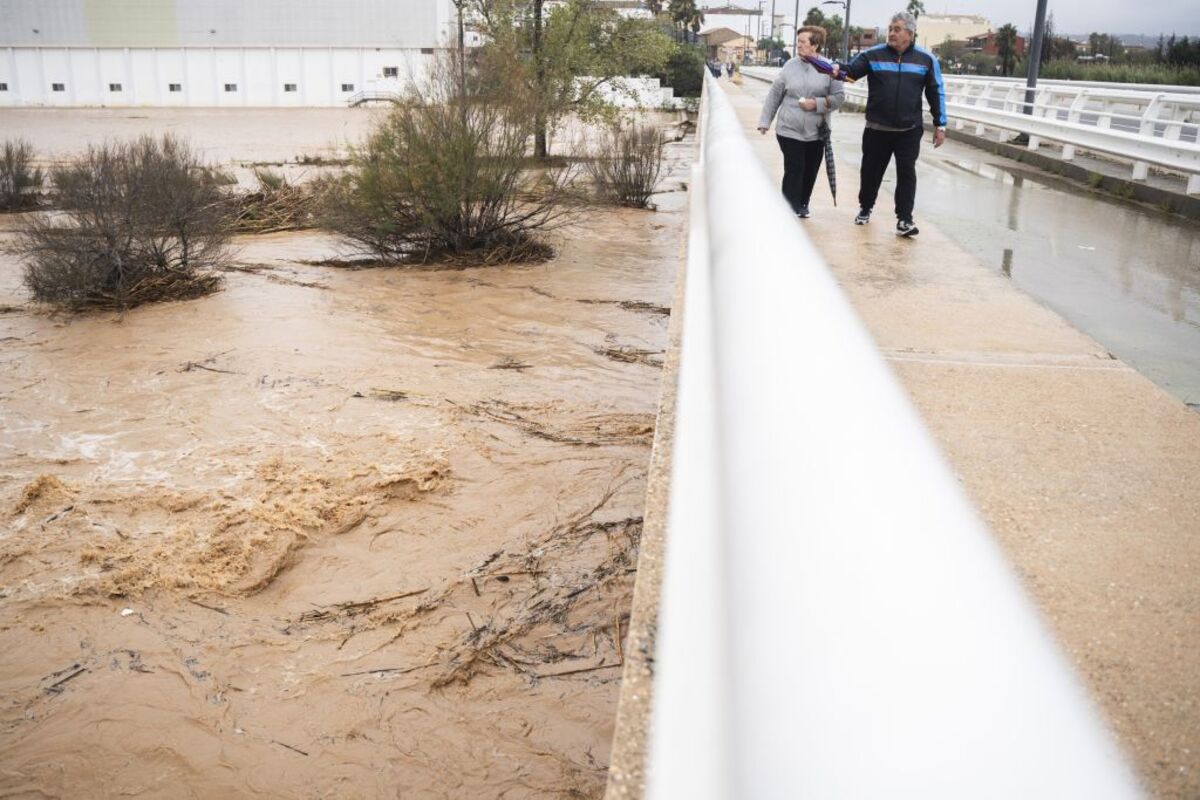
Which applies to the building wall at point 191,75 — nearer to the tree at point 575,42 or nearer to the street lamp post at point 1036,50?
the tree at point 575,42

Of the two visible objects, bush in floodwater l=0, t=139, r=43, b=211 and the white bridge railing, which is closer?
the white bridge railing

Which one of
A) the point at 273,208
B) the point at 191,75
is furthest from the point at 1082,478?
the point at 191,75

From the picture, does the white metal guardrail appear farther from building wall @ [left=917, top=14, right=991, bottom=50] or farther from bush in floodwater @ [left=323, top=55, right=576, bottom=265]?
building wall @ [left=917, top=14, right=991, bottom=50]

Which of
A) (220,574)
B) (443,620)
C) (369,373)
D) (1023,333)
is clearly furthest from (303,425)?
(1023,333)

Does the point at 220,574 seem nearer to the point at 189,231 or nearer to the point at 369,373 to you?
the point at 369,373

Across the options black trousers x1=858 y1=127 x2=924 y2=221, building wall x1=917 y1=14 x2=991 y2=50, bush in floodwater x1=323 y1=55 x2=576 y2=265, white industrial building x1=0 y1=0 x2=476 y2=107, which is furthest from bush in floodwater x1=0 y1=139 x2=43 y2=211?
building wall x1=917 y1=14 x2=991 y2=50

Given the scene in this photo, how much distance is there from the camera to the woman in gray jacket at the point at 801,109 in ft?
28.3

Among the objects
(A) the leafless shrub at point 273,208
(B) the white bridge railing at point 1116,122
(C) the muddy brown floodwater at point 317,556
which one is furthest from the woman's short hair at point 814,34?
(A) the leafless shrub at point 273,208

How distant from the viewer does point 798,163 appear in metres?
8.95

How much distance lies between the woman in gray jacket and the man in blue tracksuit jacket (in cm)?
25

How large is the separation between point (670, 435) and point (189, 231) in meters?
9.91

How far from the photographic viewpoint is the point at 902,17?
25.7 ft

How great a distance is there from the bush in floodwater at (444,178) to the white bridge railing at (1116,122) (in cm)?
752

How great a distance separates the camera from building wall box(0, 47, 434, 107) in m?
62.1
